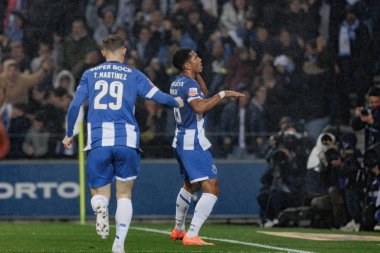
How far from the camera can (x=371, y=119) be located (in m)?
15.7

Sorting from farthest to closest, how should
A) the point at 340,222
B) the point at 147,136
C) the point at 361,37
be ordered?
1. the point at 361,37
2. the point at 147,136
3. the point at 340,222

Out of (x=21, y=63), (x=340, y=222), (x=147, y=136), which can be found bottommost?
(x=340, y=222)

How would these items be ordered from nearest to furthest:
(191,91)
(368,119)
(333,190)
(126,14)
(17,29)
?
1. (191,91)
2. (368,119)
3. (333,190)
4. (17,29)
5. (126,14)

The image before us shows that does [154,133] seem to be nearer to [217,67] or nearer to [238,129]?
[238,129]

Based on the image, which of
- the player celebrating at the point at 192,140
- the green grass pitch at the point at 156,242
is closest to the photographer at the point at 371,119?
the green grass pitch at the point at 156,242

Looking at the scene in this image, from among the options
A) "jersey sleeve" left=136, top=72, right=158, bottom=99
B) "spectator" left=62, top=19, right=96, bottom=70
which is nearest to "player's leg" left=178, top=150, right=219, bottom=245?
"jersey sleeve" left=136, top=72, right=158, bottom=99

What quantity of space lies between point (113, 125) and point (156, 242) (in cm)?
263

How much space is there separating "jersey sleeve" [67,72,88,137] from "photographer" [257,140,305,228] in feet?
24.3

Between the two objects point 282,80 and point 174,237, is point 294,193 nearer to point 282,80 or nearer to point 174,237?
point 282,80

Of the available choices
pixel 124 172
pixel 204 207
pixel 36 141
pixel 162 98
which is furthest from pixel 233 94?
pixel 36 141

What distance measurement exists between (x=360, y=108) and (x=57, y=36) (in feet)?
18.4

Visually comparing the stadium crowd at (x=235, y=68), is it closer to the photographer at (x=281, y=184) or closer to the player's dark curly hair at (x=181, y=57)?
the photographer at (x=281, y=184)

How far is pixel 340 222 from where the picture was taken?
1572 cm

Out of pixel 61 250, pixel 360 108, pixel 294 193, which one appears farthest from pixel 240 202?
pixel 61 250
